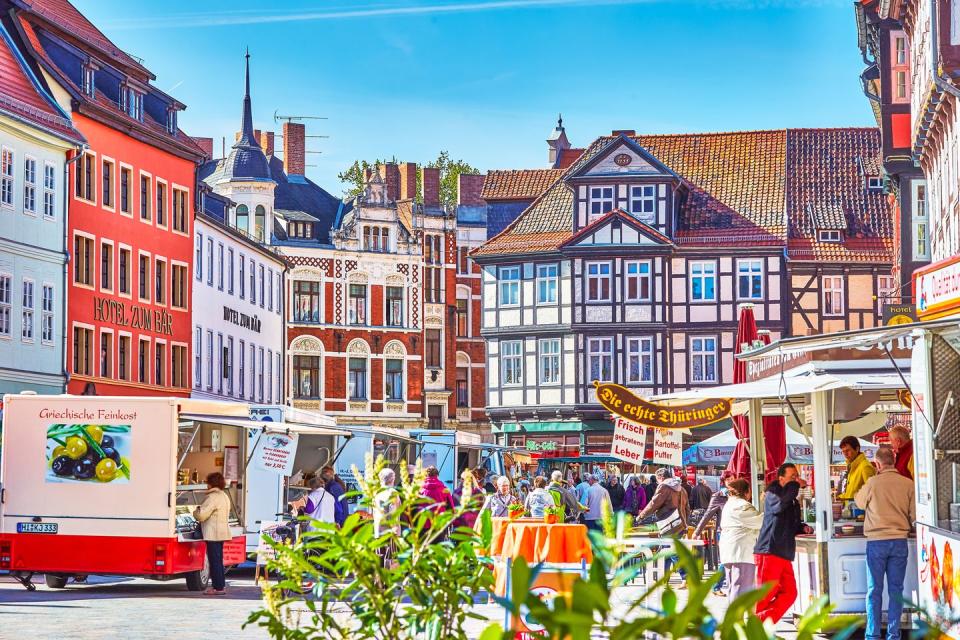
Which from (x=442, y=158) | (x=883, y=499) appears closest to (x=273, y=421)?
(x=883, y=499)

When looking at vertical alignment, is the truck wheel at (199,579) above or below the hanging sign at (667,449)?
below

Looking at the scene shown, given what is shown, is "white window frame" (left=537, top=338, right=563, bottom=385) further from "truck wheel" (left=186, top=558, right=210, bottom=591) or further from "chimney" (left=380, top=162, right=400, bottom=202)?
"truck wheel" (left=186, top=558, right=210, bottom=591)

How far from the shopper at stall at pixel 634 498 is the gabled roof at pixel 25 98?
15.6 meters

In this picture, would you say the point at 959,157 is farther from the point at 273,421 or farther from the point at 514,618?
the point at 514,618

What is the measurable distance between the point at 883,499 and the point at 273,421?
1398 cm

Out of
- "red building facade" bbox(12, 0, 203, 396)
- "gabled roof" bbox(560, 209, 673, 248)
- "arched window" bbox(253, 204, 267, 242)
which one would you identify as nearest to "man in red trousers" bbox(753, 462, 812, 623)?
"red building facade" bbox(12, 0, 203, 396)

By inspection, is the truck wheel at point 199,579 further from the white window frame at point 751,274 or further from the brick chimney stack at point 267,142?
the brick chimney stack at point 267,142

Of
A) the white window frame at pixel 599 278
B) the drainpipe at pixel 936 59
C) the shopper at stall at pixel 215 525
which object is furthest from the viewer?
the white window frame at pixel 599 278

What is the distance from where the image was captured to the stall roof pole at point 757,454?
70.1ft

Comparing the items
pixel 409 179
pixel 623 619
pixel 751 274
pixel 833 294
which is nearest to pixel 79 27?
pixel 751 274

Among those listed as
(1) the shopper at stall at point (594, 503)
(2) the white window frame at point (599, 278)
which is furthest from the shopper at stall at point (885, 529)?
(2) the white window frame at point (599, 278)

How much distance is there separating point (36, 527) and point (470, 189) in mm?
64403

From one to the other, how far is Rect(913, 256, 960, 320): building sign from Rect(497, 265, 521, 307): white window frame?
50.4m

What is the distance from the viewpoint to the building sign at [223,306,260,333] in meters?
58.9
